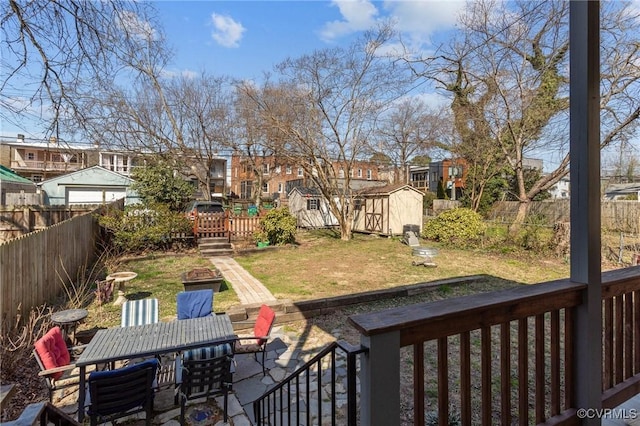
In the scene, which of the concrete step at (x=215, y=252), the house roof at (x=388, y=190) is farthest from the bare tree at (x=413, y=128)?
the concrete step at (x=215, y=252)

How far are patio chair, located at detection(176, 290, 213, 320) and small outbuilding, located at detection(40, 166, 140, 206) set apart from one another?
48.3ft

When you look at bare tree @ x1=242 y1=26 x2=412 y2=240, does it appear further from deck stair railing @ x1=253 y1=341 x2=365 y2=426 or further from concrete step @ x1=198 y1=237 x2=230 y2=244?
deck stair railing @ x1=253 y1=341 x2=365 y2=426

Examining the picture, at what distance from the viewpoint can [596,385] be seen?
1824mm

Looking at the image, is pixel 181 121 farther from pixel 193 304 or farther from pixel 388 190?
pixel 193 304

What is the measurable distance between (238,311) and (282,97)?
10.2m

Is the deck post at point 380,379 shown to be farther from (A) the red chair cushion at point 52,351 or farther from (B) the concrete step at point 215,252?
(B) the concrete step at point 215,252

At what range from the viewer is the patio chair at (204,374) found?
2773mm

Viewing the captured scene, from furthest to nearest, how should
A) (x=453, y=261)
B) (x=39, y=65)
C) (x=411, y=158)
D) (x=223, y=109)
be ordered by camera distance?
(x=411, y=158), (x=223, y=109), (x=453, y=261), (x=39, y=65)

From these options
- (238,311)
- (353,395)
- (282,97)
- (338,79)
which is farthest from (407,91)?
(353,395)

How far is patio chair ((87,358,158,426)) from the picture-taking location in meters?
2.46

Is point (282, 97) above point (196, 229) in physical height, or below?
above

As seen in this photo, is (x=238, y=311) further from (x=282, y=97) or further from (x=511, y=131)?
(x=511, y=131)

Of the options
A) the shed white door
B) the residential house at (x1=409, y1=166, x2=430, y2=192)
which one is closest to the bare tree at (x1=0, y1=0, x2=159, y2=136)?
the shed white door

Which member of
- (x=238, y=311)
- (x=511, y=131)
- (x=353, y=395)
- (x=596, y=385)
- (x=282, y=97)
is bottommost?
(x=238, y=311)
